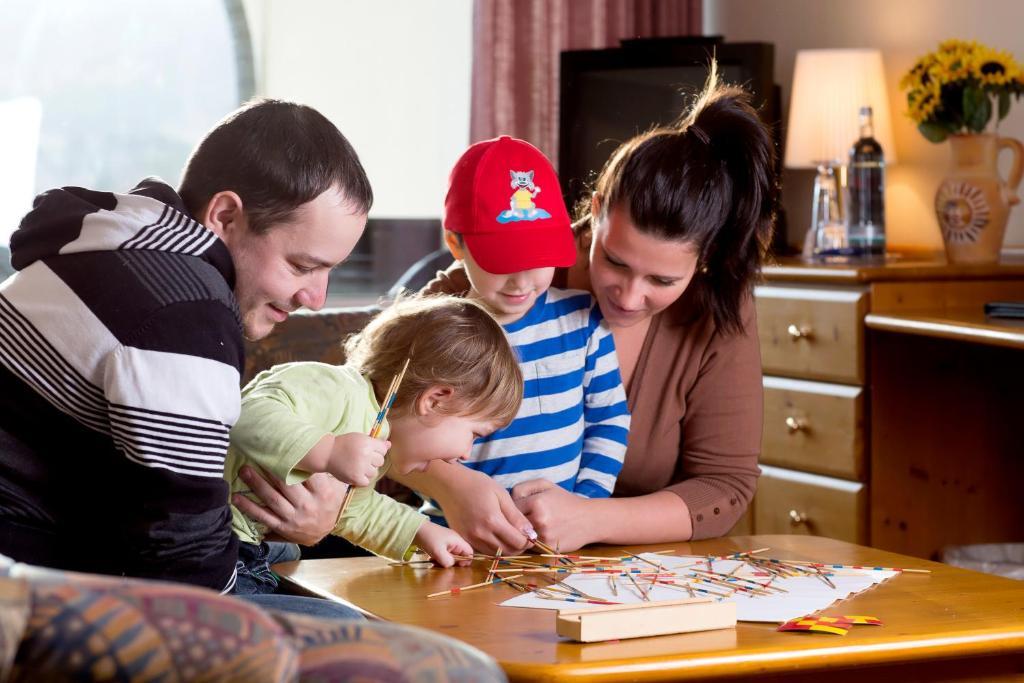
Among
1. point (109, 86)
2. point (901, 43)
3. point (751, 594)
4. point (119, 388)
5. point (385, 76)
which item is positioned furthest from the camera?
point (385, 76)

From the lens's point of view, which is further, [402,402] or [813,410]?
[813,410]

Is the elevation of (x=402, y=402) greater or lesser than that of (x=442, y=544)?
greater

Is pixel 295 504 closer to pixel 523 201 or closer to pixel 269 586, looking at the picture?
pixel 269 586

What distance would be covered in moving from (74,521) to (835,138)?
284 centimetres

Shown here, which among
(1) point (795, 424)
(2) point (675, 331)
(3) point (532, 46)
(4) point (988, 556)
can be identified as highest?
(3) point (532, 46)

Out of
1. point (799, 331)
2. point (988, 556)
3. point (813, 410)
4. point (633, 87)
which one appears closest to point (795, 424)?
point (813, 410)

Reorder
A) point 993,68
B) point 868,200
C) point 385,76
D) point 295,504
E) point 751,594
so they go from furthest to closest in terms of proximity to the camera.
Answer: point 385,76, point 868,200, point 993,68, point 295,504, point 751,594

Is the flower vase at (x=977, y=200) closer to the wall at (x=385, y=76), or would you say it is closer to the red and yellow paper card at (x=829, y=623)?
the wall at (x=385, y=76)

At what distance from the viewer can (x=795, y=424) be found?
10.3ft

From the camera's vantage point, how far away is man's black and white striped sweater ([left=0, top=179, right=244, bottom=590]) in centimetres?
112

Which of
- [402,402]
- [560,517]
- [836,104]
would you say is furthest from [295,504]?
[836,104]

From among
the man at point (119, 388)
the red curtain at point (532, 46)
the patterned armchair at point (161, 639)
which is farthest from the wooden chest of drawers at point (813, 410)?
the patterned armchair at point (161, 639)

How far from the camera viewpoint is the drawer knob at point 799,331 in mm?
3094

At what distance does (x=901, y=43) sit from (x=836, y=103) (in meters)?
0.31
